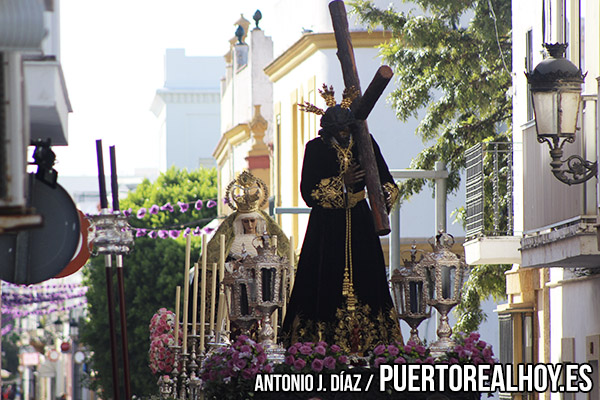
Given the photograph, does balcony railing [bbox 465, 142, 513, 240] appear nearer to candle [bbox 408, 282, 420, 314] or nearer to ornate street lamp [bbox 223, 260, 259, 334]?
candle [bbox 408, 282, 420, 314]

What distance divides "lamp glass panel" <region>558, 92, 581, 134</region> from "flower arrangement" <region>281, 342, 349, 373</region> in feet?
10.5

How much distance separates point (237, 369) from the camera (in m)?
9.91

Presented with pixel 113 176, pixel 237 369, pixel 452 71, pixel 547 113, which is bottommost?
pixel 237 369

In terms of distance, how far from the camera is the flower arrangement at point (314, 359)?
9742 millimetres

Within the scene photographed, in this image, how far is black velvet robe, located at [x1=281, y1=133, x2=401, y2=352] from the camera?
10477 millimetres

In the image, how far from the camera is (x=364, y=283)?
10.6m

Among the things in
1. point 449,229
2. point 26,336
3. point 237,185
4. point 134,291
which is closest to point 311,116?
point 449,229

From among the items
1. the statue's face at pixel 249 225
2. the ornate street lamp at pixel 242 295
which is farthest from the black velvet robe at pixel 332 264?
the statue's face at pixel 249 225

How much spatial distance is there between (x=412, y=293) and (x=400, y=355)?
119 cm

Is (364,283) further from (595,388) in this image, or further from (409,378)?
(595,388)

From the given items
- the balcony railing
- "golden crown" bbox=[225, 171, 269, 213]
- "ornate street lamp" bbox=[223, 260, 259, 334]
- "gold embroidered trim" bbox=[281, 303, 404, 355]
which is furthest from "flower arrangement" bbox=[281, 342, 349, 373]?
the balcony railing

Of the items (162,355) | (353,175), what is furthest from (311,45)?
(353,175)

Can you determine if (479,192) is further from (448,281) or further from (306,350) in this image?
(306,350)

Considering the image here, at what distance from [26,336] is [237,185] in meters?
87.8
